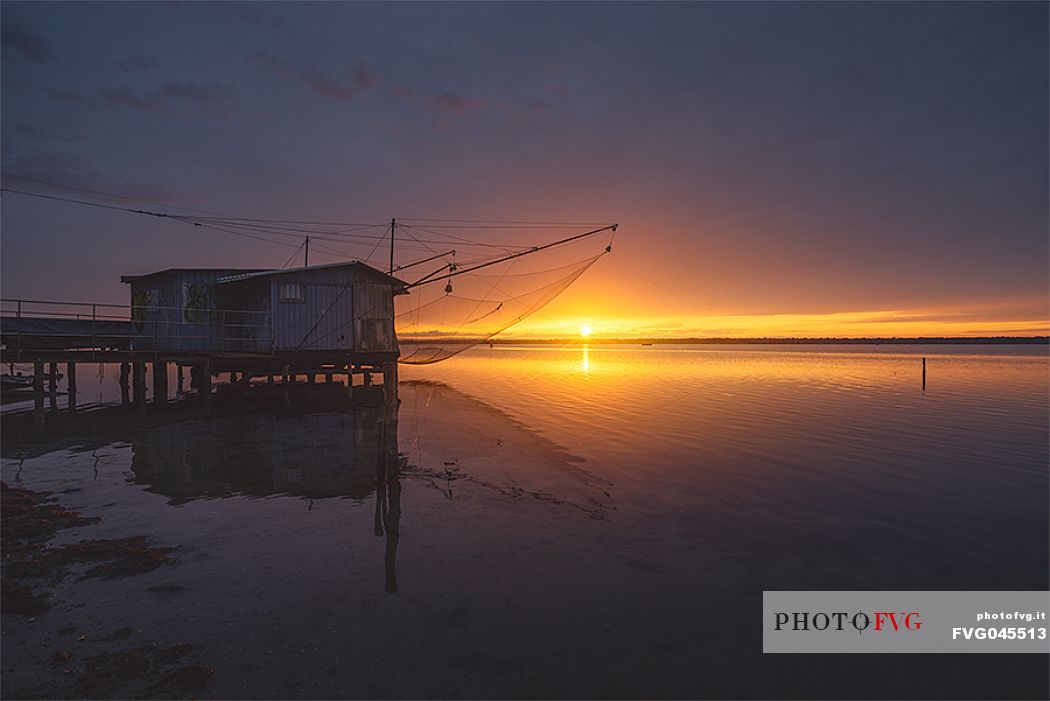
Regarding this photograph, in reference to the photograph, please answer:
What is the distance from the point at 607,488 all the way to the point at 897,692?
9670mm

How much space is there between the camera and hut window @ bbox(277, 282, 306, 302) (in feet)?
103

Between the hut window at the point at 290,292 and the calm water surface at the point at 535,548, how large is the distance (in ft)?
29.6

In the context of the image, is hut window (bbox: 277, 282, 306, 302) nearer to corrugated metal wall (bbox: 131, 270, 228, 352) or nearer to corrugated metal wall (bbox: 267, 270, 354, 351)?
corrugated metal wall (bbox: 267, 270, 354, 351)

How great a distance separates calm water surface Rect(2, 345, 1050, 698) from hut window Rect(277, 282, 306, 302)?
9033 mm

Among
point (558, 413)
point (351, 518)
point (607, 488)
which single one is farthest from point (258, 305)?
point (607, 488)

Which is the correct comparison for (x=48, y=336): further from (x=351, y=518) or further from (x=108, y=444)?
(x=351, y=518)

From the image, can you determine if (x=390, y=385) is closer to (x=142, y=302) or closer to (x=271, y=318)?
(x=271, y=318)

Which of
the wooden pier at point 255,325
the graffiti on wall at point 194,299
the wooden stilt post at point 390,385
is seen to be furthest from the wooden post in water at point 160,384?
the wooden stilt post at point 390,385

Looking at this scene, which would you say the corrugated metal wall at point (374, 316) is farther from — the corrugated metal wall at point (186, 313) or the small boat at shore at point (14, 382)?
the small boat at shore at point (14, 382)

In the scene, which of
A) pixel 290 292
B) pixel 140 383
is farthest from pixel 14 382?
pixel 290 292

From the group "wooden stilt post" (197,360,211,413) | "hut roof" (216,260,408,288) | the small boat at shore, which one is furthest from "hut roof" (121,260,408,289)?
the small boat at shore

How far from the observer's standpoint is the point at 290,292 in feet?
104

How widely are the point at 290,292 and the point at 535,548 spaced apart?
1021 inches

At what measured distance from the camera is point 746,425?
90.4 feet
